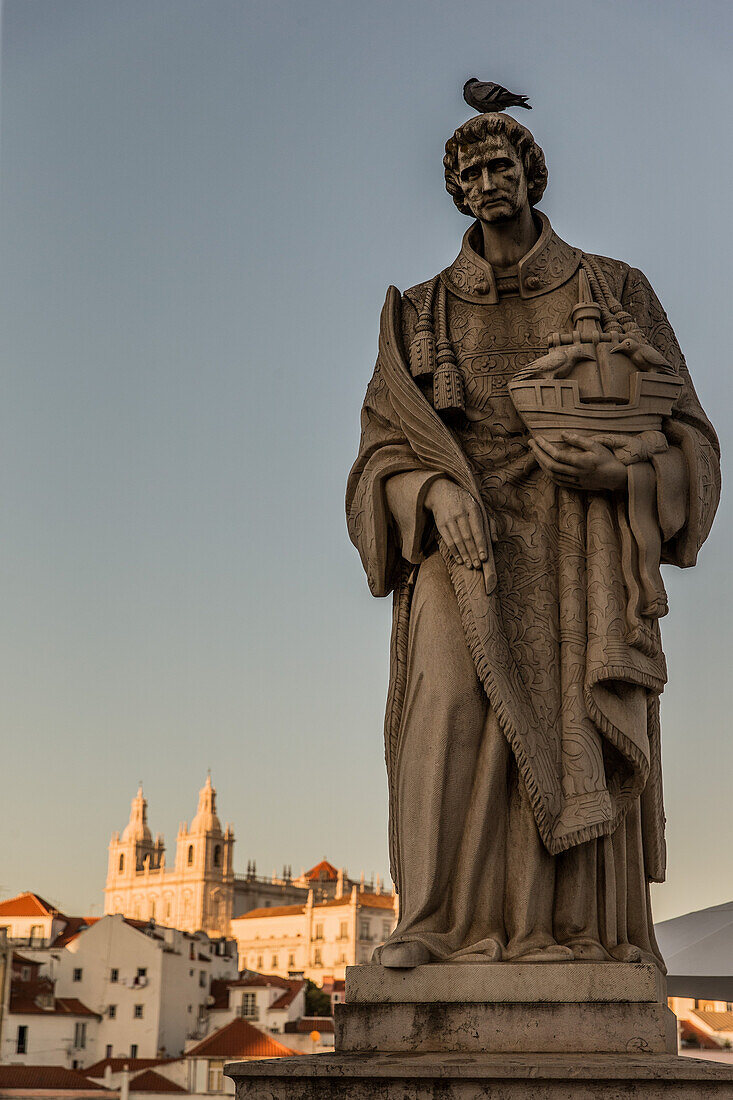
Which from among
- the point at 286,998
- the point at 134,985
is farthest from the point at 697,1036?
the point at 134,985

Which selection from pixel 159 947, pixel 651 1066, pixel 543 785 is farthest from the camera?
pixel 159 947

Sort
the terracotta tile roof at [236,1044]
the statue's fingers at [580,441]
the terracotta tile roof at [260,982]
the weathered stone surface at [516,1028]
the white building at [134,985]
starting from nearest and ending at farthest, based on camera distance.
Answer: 1. the weathered stone surface at [516,1028]
2. the statue's fingers at [580,441]
3. the terracotta tile roof at [236,1044]
4. the white building at [134,985]
5. the terracotta tile roof at [260,982]

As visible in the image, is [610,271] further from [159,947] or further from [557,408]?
[159,947]

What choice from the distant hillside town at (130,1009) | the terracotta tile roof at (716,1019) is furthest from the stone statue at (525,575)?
the distant hillside town at (130,1009)

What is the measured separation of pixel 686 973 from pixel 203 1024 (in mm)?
64054

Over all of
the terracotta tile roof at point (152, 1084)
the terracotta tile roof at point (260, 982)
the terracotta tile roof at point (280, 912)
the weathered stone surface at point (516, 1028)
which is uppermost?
the terracotta tile roof at point (280, 912)

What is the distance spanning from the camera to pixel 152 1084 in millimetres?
54906

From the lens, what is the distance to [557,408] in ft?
14.8

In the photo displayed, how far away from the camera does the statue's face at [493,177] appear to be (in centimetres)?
488

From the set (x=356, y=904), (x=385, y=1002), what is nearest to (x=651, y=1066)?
(x=385, y=1002)

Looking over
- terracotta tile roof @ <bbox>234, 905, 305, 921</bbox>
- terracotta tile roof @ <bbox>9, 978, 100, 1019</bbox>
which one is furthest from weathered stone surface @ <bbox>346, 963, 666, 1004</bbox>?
terracotta tile roof @ <bbox>234, 905, 305, 921</bbox>

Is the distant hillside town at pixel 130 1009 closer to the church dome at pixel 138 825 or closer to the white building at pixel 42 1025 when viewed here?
the white building at pixel 42 1025

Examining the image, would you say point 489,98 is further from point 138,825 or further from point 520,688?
point 138,825

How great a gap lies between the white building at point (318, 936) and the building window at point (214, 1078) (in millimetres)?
53859
